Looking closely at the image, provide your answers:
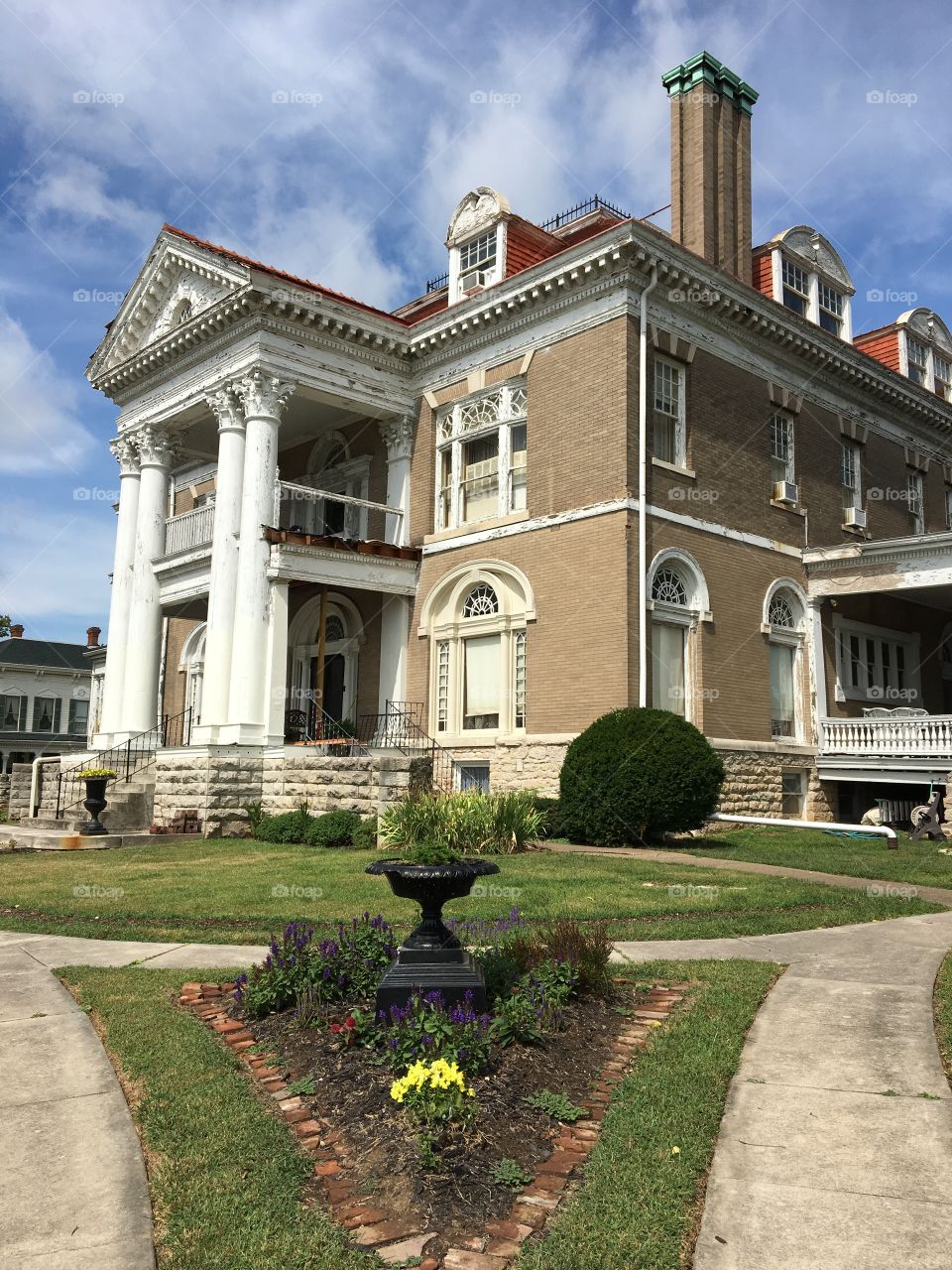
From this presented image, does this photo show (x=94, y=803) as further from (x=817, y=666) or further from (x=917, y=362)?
(x=917, y=362)

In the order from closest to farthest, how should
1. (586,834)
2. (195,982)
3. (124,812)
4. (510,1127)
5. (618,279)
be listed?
(510,1127) < (195,982) < (586,834) < (618,279) < (124,812)

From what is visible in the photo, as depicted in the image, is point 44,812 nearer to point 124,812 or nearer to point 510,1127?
point 124,812

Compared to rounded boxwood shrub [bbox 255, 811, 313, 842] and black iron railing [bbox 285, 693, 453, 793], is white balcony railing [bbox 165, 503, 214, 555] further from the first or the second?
rounded boxwood shrub [bbox 255, 811, 313, 842]

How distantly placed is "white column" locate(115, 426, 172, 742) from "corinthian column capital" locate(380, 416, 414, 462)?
19.9 feet

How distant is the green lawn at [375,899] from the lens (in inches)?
374

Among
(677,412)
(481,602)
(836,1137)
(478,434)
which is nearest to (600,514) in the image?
(677,412)

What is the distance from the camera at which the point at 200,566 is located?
23.9 meters

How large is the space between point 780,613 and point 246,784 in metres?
12.3

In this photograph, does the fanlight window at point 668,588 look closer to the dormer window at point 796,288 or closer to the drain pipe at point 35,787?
the dormer window at point 796,288

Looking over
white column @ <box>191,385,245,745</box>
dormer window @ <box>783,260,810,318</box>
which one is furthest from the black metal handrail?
dormer window @ <box>783,260,810,318</box>

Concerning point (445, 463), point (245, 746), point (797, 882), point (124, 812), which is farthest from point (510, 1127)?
point (445, 463)

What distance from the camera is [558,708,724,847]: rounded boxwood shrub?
16.1m

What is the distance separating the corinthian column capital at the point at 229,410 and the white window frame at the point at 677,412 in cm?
916

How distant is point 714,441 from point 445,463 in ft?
20.3
